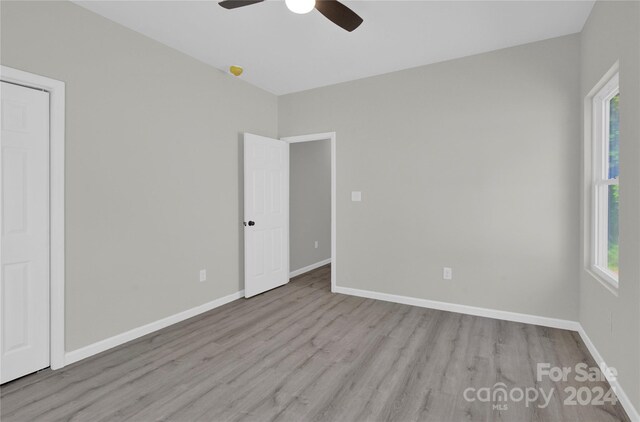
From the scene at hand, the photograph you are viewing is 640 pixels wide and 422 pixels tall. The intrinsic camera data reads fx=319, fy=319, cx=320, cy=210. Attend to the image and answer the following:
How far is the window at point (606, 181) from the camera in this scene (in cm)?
225

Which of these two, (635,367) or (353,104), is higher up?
(353,104)

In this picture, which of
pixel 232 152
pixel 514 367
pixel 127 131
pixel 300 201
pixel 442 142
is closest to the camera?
pixel 514 367

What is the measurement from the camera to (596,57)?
2363mm

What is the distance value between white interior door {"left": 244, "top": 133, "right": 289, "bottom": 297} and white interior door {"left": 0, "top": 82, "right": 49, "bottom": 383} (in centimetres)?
189

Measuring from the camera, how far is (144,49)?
2844 mm

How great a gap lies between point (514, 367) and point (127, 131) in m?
3.56

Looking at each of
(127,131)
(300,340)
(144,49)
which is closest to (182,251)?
(127,131)

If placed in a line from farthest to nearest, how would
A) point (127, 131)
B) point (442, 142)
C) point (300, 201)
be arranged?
point (300, 201) < point (442, 142) < point (127, 131)

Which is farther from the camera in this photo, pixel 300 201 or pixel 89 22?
pixel 300 201

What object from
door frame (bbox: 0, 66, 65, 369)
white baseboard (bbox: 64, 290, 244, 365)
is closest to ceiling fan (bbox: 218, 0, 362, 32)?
door frame (bbox: 0, 66, 65, 369)

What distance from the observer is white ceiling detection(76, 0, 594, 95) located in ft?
8.00

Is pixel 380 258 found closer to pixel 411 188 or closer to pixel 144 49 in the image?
pixel 411 188

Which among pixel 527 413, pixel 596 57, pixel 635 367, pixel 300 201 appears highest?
pixel 596 57

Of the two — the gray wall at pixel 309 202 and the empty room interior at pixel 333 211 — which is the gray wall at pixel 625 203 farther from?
the gray wall at pixel 309 202
